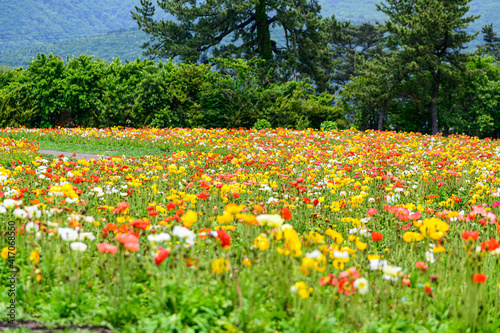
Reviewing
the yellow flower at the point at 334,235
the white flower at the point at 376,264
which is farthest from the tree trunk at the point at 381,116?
the yellow flower at the point at 334,235

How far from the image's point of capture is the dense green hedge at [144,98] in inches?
830

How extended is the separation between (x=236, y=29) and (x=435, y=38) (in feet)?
53.0

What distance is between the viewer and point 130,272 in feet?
9.63

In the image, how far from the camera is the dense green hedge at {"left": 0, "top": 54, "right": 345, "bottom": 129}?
21.1 m

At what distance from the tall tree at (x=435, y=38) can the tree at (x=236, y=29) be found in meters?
8.83

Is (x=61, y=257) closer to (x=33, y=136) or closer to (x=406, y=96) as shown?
(x=33, y=136)

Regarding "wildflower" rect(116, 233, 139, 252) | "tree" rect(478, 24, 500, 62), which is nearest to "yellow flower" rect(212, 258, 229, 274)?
"wildflower" rect(116, 233, 139, 252)

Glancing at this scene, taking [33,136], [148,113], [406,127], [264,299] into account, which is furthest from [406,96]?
[264,299]

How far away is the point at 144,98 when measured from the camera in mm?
21406

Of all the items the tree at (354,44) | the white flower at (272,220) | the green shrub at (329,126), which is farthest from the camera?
the tree at (354,44)

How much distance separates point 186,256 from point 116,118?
19954 mm

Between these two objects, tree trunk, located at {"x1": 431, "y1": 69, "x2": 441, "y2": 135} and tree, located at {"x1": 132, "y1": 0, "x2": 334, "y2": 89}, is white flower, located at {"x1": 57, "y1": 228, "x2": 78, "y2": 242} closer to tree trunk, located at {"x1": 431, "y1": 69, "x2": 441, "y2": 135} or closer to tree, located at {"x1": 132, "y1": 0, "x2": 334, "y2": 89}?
tree trunk, located at {"x1": 431, "y1": 69, "x2": 441, "y2": 135}

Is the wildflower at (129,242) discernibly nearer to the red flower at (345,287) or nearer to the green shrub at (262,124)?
the red flower at (345,287)

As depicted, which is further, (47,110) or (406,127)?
(406,127)
